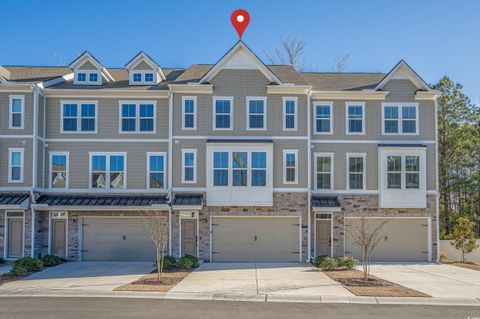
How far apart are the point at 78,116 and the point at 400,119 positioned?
1632 centimetres

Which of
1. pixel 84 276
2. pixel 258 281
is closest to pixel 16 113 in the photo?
pixel 84 276

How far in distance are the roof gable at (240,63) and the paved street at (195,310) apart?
1272cm

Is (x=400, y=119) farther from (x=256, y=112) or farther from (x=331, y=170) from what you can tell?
(x=256, y=112)

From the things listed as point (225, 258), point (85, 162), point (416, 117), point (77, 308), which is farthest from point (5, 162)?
point (416, 117)

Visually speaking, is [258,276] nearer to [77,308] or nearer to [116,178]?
[77,308]

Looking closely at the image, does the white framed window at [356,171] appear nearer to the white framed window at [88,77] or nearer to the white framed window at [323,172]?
the white framed window at [323,172]

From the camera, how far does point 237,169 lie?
896 inches

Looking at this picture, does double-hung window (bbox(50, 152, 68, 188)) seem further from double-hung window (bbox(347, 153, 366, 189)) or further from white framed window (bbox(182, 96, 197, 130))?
double-hung window (bbox(347, 153, 366, 189))

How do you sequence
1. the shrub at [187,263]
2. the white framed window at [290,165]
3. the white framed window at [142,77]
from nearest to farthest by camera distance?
the shrub at [187,263] < the white framed window at [290,165] < the white framed window at [142,77]

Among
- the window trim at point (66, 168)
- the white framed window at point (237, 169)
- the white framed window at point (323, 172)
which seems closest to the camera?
the white framed window at point (237, 169)

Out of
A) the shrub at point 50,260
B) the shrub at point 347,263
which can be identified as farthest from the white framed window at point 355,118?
the shrub at point 50,260

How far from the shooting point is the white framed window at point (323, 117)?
78.9ft

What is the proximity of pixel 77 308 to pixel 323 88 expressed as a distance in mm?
16515

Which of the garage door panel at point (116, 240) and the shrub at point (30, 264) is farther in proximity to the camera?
the garage door panel at point (116, 240)
